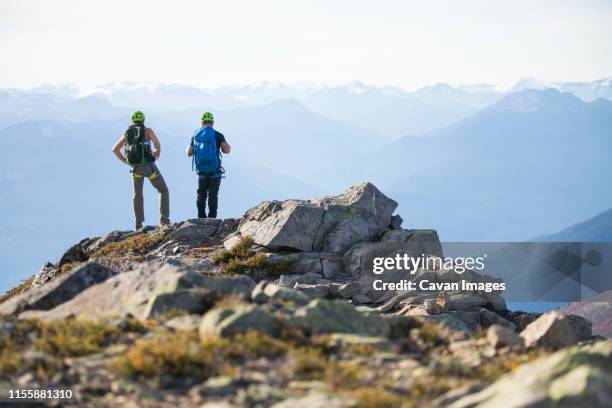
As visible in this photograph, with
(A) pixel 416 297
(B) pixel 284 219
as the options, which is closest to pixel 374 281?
(A) pixel 416 297

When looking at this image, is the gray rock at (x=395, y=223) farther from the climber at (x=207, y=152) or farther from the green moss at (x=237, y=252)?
the climber at (x=207, y=152)

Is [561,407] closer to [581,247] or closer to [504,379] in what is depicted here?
[504,379]

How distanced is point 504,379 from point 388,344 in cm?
214

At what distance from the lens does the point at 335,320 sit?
34.9 feet

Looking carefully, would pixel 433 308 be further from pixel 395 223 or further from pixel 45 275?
pixel 45 275

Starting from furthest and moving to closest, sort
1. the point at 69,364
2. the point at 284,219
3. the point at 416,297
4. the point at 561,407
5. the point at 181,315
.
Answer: the point at 284,219, the point at 416,297, the point at 181,315, the point at 69,364, the point at 561,407

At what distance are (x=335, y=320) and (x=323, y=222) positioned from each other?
43.1ft

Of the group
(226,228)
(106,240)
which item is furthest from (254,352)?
(106,240)

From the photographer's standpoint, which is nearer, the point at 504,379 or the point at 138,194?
the point at 504,379

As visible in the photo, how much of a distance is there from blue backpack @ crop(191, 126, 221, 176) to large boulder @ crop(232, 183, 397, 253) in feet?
7.37

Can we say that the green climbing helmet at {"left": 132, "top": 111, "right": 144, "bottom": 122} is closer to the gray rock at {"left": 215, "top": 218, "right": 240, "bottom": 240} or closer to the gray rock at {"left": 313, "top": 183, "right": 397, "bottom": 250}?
the gray rock at {"left": 215, "top": 218, "right": 240, "bottom": 240}

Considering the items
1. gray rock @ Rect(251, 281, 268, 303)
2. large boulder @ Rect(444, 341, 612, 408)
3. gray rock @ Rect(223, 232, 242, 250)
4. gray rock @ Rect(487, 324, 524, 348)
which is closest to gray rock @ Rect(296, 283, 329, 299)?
gray rock @ Rect(223, 232, 242, 250)

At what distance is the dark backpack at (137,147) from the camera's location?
81.7ft

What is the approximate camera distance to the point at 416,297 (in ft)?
66.3
